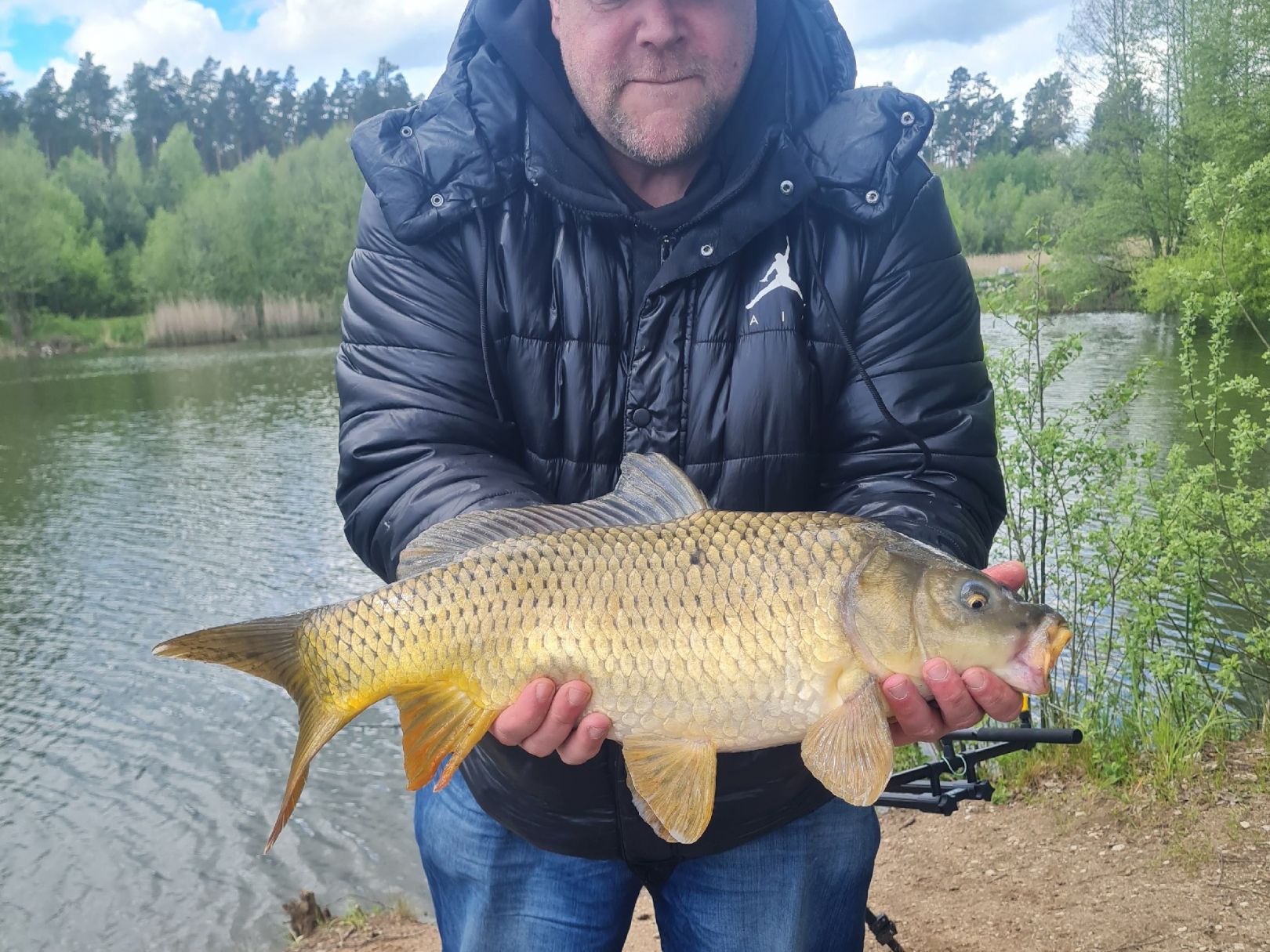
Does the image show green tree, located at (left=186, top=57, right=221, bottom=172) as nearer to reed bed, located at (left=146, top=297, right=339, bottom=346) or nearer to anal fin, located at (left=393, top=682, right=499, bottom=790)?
reed bed, located at (left=146, top=297, right=339, bottom=346)

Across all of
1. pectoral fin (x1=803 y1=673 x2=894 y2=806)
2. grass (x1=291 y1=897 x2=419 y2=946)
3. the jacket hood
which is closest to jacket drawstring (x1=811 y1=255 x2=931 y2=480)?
the jacket hood

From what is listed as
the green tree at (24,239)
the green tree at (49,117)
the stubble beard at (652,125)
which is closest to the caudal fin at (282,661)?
the stubble beard at (652,125)

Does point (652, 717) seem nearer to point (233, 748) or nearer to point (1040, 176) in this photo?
point (233, 748)

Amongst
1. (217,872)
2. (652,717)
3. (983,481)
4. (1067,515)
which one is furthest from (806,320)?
(217,872)

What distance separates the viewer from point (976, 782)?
86.6 inches

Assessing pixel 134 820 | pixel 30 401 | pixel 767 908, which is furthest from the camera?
pixel 30 401

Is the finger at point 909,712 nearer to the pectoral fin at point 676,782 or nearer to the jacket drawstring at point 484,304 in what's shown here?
the pectoral fin at point 676,782

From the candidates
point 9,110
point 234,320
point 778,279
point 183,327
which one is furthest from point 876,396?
point 9,110

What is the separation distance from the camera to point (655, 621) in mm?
1204

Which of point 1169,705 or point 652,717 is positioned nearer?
point 652,717

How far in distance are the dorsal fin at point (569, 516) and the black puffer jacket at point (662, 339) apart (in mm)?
99

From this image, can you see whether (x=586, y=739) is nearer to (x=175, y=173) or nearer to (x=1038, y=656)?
(x=1038, y=656)

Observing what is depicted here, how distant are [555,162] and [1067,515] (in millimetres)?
2410

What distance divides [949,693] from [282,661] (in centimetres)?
79
